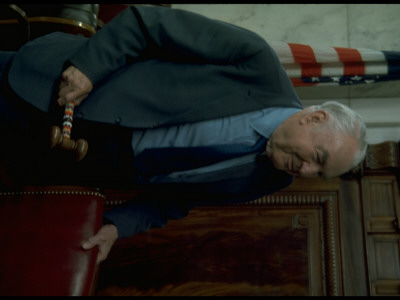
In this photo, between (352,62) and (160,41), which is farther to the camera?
(352,62)

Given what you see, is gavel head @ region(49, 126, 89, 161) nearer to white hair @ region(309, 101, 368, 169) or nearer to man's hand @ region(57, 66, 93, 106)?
man's hand @ region(57, 66, 93, 106)

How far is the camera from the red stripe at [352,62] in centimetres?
211

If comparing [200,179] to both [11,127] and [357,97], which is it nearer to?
[11,127]

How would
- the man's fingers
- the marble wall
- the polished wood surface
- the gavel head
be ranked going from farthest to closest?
1. the marble wall
2. the polished wood surface
3. the man's fingers
4. the gavel head

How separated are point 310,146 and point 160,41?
612 millimetres

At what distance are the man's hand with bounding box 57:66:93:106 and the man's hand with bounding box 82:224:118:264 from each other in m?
0.46

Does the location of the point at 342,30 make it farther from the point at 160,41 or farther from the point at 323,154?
the point at 160,41

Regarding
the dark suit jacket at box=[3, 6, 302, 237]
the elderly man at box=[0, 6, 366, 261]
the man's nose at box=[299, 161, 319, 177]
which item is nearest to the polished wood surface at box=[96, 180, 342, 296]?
the elderly man at box=[0, 6, 366, 261]

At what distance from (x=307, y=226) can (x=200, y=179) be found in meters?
0.94

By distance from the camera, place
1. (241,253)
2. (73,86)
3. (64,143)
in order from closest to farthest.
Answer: (64,143)
(73,86)
(241,253)

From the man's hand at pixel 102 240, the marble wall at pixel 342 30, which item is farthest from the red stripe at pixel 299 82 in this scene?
the man's hand at pixel 102 240

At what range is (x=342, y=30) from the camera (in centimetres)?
256

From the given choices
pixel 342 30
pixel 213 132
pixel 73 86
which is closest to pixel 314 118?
pixel 213 132

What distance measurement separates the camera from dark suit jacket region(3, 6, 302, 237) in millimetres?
1172
